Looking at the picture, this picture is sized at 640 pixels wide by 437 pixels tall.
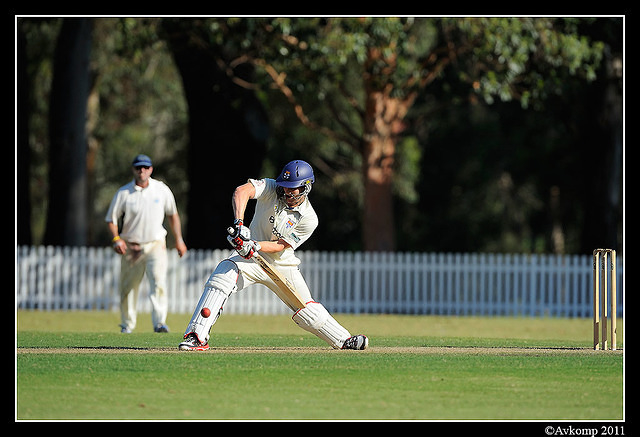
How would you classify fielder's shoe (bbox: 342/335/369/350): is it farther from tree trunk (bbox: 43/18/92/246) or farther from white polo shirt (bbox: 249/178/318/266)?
tree trunk (bbox: 43/18/92/246)

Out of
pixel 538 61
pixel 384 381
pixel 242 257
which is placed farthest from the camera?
pixel 538 61

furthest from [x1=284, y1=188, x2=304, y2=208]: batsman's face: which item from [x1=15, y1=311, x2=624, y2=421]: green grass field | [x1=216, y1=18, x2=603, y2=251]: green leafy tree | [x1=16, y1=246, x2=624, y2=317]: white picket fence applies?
[x1=16, y1=246, x2=624, y2=317]: white picket fence

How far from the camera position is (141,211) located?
47.5ft

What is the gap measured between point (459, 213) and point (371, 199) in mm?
18704

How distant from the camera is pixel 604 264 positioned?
10.8 meters

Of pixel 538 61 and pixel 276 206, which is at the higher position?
pixel 538 61

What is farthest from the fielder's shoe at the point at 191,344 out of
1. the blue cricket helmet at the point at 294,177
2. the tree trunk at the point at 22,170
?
the tree trunk at the point at 22,170

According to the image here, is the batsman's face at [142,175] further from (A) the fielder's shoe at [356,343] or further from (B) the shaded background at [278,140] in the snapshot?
(B) the shaded background at [278,140]

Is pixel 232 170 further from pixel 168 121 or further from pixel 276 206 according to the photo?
pixel 168 121

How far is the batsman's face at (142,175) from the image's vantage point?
47.5 ft

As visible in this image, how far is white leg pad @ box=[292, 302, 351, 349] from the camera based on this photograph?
10.8 meters

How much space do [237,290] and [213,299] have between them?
14.4 inches

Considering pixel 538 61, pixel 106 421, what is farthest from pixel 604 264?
pixel 538 61

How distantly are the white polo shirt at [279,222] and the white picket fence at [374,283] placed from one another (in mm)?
12885
